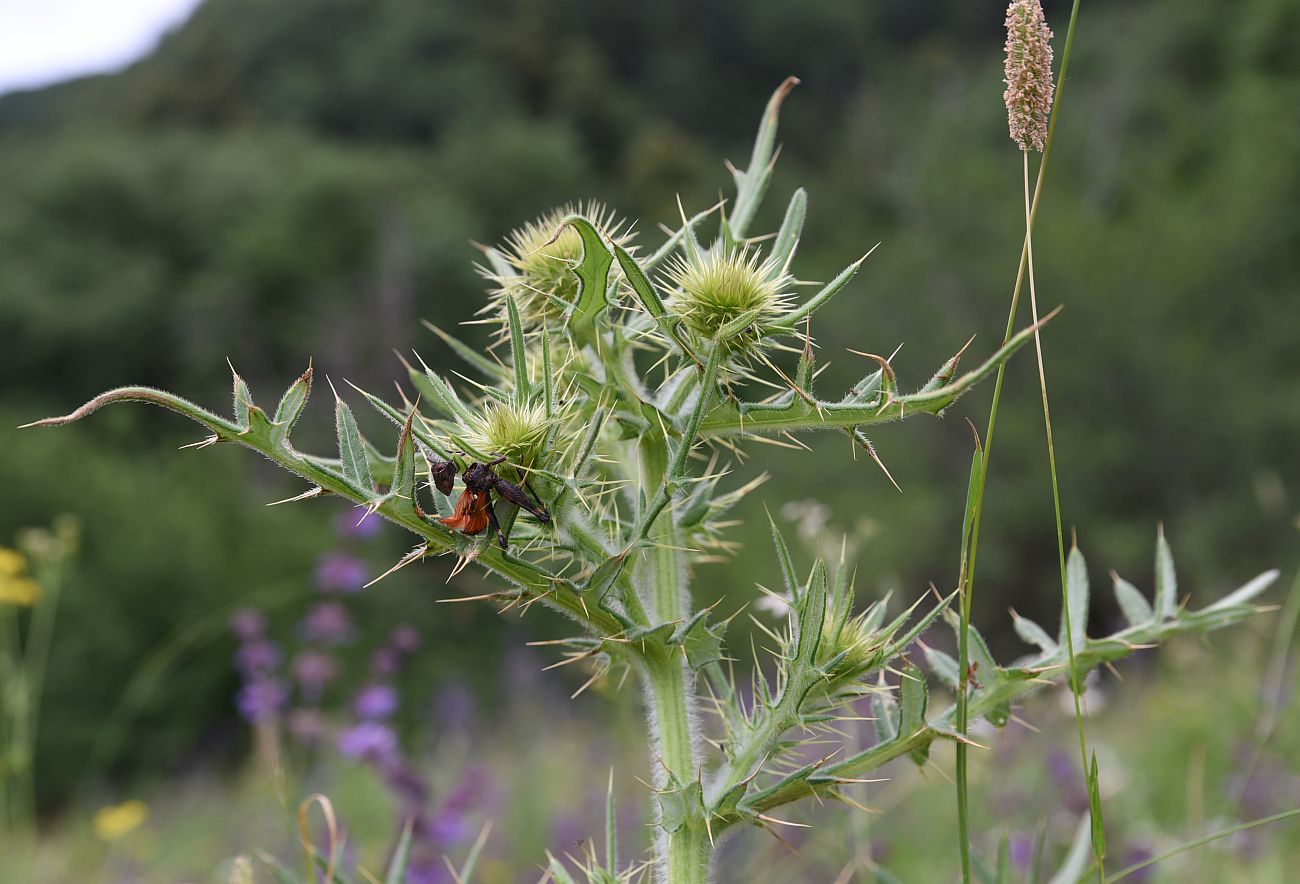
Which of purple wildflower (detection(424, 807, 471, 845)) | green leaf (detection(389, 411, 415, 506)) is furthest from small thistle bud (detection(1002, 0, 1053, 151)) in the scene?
purple wildflower (detection(424, 807, 471, 845))

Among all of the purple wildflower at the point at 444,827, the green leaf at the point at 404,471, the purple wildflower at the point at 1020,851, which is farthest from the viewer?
the purple wildflower at the point at 1020,851

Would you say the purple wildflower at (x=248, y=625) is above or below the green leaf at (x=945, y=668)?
above

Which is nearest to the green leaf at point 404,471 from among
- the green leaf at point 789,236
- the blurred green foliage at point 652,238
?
the green leaf at point 789,236

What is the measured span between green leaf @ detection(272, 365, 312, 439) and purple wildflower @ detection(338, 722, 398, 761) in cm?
203

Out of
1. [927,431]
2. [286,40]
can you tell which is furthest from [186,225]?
[927,431]

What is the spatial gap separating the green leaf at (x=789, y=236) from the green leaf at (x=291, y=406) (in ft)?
1.93

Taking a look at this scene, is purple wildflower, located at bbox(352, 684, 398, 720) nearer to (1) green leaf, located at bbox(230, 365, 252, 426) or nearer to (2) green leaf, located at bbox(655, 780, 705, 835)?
(2) green leaf, located at bbox(655, 780, 705, 835)

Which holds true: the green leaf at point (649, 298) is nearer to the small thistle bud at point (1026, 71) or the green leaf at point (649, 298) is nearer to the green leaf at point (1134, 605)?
the small thistle bud at point (1026, 71)

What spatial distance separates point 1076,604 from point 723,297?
667mm

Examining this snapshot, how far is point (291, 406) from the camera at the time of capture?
1.17 metres

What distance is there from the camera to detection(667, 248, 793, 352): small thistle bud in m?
1.32

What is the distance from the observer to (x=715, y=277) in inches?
52.2

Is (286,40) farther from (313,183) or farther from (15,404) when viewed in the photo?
(15,404)

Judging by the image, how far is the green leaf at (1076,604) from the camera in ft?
4.77
